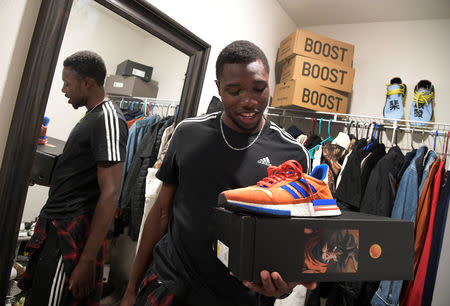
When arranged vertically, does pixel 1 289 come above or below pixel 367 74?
below

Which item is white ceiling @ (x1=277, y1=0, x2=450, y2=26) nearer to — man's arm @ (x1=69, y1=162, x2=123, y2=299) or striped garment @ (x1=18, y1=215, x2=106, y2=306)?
man's arm @ (x1=69, y1=162, x2=123, y2=299)

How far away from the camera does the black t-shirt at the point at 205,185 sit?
0.84 meters

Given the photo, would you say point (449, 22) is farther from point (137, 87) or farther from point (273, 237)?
point (273, 237)

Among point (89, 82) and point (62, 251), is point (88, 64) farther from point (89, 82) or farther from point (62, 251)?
point (62, 251)

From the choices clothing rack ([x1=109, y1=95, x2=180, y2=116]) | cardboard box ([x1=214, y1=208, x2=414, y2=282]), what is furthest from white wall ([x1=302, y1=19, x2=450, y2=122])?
cardboard box ([x1=214, y1=208, x2=414, y2=282])

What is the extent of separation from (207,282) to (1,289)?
0.68 metres

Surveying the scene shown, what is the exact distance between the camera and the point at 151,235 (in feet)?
3.39

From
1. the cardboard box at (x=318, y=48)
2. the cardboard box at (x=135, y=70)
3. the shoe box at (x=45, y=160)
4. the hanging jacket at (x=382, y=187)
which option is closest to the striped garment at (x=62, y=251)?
the shoe box at (x=45, y=160)

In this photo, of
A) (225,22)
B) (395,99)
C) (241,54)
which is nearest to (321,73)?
(395,99)

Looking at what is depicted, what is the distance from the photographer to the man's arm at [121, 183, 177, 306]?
1.01 meters

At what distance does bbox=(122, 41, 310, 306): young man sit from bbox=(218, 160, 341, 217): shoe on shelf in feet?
0.41

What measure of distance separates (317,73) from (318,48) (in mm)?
207

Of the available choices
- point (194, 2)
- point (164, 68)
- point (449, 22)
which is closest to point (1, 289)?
point (164, 68)

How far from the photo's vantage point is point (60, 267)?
1.04 meters
